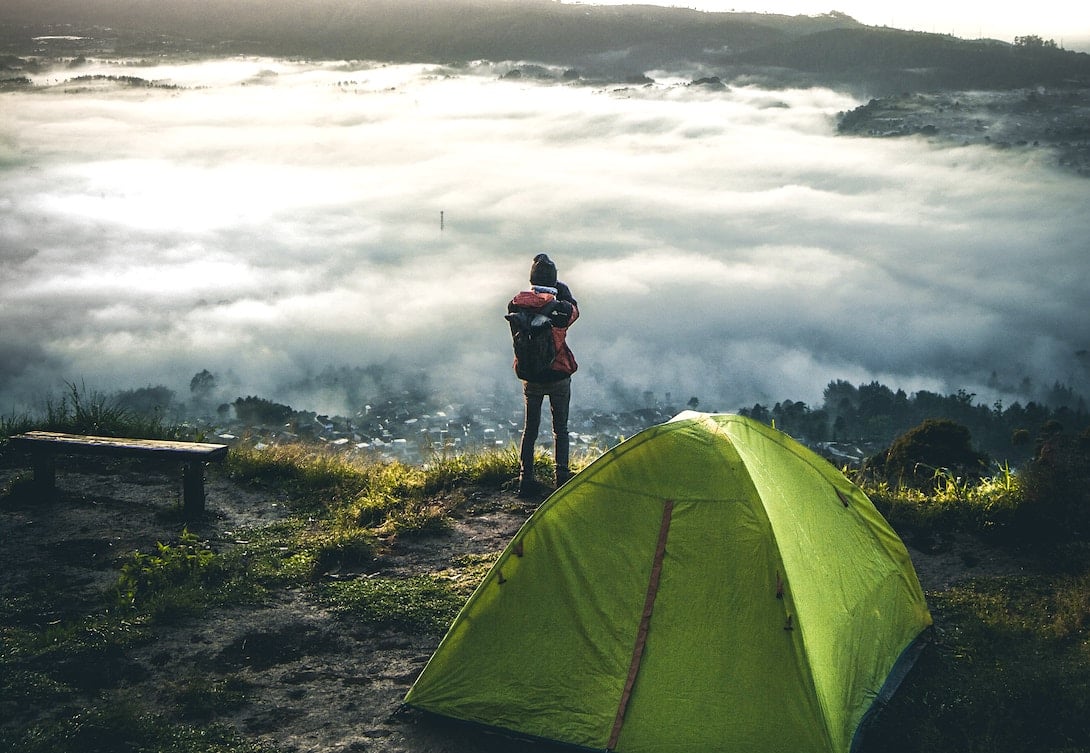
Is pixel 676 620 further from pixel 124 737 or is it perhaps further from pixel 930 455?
pixel 930 455

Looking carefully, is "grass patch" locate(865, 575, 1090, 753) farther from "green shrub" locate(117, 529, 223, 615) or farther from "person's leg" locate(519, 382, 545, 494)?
"green shrub" locate(117, 529, 223, 615)

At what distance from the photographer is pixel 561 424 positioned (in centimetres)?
934

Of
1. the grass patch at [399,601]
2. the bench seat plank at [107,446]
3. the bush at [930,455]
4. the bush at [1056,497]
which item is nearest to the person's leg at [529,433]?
the grass patch at [399,601]

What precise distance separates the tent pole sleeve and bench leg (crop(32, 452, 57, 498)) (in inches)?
268

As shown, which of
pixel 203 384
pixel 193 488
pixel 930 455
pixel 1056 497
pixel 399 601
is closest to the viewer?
pixel 399 601

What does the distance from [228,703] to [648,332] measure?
121 m

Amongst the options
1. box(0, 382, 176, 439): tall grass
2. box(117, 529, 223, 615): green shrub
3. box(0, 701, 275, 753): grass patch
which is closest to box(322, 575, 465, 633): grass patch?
box(117, 529, 223, 615): green shrub

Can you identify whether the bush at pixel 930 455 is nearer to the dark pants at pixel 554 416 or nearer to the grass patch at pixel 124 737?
the dark pants at pixel 554 416

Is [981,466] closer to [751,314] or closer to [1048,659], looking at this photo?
[1048,659]

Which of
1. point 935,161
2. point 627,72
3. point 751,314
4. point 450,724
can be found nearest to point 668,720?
point 450,724

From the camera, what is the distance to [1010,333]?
132 meters

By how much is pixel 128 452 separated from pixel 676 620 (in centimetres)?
630

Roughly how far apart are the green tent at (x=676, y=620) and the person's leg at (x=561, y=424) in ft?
10.2

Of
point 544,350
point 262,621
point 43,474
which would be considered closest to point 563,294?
point 544,350
